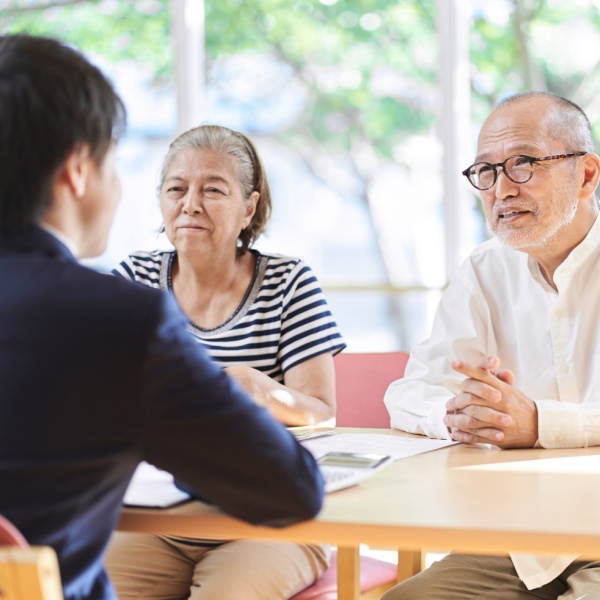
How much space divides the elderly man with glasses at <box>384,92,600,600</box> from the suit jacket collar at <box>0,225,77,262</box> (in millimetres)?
928

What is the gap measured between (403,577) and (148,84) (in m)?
3.72

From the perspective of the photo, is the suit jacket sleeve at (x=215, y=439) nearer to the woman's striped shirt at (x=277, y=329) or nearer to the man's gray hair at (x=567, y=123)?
the woman's striped shirt at (x=277, y=329)

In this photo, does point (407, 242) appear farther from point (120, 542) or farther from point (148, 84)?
point (120, 542)

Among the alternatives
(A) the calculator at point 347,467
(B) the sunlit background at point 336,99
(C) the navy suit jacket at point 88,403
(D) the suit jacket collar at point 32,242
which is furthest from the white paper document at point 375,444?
(B) the sunlit background at point 336,99

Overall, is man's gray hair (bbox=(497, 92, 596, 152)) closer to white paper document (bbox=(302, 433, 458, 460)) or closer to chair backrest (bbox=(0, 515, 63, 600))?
white paper document (bbox=(302, 433, 458, 460))

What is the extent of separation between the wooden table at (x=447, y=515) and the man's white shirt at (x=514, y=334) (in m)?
0.37

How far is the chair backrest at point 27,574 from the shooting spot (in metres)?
0.77

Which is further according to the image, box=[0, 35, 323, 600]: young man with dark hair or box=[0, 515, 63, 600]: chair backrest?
box=[0, 35, 323, 600]: young man with dark hair

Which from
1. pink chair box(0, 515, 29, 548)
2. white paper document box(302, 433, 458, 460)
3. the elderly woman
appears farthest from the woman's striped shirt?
pink chair box(0, 515, 29, 548)

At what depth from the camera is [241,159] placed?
88.9 inches

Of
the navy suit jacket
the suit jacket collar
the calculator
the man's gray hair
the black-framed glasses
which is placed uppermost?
the man's gray hair

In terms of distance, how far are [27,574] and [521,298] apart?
146 cm

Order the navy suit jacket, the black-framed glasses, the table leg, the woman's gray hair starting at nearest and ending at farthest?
1. the navy suit jacket
2. the table leg
3. the black-framed glasses
4. the woman's gray hair

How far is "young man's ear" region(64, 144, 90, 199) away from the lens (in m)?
1.00
